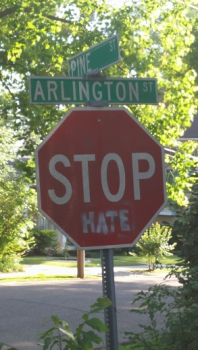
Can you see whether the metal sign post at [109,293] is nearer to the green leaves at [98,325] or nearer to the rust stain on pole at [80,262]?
the green leaves at [98,325]

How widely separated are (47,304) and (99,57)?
8628mm

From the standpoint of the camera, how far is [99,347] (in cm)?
817

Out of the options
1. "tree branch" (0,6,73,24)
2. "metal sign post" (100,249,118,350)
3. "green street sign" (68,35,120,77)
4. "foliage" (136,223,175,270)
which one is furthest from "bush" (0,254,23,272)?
"metal sign post" (100,249,118,350)

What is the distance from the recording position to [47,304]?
40.3 feet

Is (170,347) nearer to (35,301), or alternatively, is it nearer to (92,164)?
(92,164)

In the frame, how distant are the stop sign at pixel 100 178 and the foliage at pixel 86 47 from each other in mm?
11267

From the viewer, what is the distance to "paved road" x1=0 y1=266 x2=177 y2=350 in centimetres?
925

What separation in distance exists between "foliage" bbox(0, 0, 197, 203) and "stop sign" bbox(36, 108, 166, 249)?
37.0 ft

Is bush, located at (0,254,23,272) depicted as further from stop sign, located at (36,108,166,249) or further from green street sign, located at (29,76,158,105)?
stop sign, located at (36,108,166,249)

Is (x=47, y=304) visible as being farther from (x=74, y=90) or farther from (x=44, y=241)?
(x=44, y=241)

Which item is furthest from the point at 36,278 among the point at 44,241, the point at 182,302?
the point at 44,241

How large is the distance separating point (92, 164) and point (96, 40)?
12.3 m

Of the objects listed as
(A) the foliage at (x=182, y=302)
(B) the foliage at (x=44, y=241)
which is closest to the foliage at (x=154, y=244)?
(B) the foliage at (x=44, y=241)

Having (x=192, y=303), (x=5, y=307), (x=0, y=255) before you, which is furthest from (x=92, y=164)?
(x=0, y=255)
